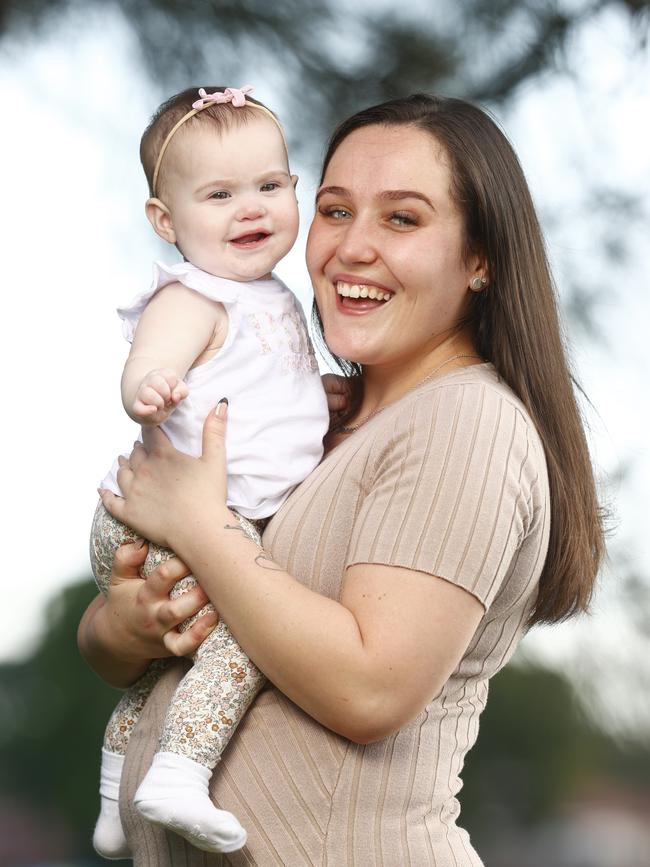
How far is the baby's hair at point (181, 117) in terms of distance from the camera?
1.86 metres

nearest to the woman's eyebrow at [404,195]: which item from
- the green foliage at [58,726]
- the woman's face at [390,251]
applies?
the woman's face at [390,251]

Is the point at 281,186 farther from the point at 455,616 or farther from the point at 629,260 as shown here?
the point at 629,260

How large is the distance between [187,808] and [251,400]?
55 centimetres

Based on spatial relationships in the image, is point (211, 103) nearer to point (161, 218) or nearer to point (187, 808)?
point (161, 218)

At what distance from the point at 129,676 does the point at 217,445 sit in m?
0.41

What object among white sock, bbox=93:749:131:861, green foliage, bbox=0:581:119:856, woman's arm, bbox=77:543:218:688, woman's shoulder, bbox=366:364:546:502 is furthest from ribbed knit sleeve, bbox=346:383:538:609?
green foliage, bbox=0:581:119:856

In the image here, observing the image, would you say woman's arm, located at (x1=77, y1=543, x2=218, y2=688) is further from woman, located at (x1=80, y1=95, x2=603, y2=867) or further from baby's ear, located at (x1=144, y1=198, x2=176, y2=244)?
baby's ear, located at (x1=144, y1=198, x2=176, y2=244)

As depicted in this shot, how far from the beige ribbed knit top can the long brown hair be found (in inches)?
2.4

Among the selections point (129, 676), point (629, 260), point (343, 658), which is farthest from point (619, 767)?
point (343, 658)

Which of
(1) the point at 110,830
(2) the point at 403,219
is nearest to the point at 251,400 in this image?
(2) the point at 403,219

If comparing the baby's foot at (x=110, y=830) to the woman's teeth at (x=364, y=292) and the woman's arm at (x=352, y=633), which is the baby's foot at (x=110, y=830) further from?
the woman's teeth at (x=364, y=292)

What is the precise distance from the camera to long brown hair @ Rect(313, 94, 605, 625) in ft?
5.91

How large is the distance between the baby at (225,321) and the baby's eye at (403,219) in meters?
0.16

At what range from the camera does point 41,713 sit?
5488 millimetres
